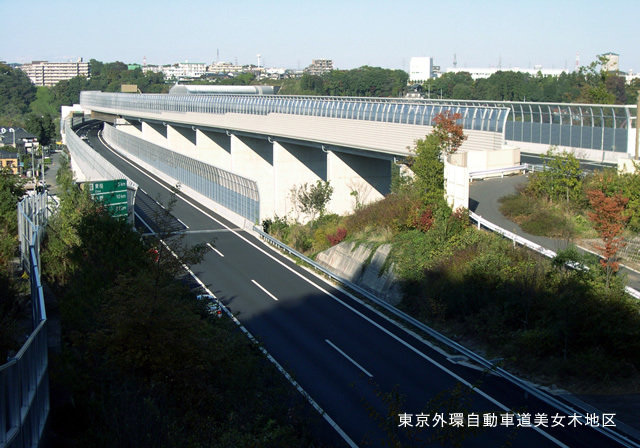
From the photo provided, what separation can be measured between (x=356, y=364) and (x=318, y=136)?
1084 inches

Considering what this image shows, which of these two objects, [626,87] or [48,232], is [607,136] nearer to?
[48,232]

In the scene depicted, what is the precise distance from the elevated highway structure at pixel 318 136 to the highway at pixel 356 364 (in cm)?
A: 1112

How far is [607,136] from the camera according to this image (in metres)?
31.7

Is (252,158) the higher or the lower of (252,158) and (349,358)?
the higher

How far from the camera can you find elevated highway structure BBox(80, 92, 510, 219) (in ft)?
111

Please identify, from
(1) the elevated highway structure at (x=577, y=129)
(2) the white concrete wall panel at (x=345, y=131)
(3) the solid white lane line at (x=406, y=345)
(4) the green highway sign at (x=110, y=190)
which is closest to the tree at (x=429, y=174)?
(2) the white concrete wall panel at (x=345, y=131)

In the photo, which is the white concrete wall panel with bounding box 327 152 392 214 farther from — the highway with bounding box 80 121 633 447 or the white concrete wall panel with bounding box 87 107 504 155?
the highway with bounding box 80 121 633 447

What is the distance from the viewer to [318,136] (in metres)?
42.8

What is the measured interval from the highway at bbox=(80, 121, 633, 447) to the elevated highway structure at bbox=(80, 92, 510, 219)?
1112 cm

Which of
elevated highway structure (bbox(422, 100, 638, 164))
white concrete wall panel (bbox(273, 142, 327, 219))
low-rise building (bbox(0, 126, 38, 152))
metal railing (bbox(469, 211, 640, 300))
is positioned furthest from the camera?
low-rise building (bbox(0, 126, 38, 152))

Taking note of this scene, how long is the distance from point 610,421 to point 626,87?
3686 inches

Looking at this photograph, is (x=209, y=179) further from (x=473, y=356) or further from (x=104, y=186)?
(x=473, y=356)

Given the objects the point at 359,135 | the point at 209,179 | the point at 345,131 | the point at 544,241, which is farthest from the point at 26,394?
the point at 209,179

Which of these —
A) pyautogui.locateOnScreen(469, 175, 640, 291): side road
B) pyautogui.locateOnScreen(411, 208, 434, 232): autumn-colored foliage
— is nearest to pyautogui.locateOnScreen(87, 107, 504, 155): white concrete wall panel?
pyautogui.locateOnScreen(469, 175, 640, 291): side road
